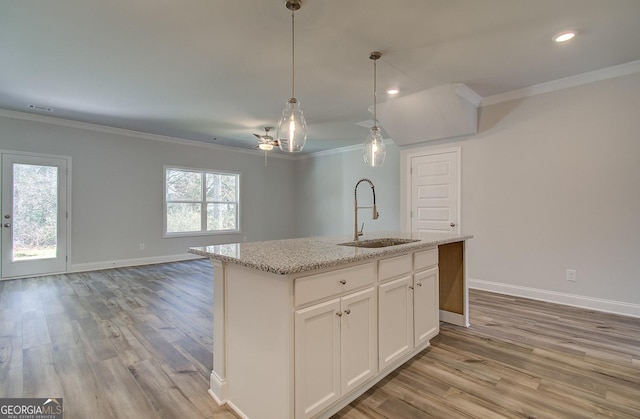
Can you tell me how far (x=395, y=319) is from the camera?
2.12 metres

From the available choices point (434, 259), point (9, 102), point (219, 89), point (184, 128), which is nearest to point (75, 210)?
point (9, 102)

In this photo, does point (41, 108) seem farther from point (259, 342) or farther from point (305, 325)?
point (305, 325)

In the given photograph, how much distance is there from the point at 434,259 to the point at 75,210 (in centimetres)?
587

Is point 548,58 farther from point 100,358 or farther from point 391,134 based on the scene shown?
point 100,358

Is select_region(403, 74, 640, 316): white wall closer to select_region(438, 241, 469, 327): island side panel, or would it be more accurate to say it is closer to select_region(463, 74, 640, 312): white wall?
select_region(463, 74, 640, 312): white wall

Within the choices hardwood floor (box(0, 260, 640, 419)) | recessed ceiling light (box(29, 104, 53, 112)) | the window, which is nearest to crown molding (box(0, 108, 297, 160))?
recessed ceiling light (box(29, 104, 53, 112))

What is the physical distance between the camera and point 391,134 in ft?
16.3

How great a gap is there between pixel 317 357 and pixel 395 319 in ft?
2.51

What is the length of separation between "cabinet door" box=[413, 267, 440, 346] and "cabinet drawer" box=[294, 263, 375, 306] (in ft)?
2.15

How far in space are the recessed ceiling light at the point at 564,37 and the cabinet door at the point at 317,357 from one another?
2.97 meters

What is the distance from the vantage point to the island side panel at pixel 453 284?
9.88ft

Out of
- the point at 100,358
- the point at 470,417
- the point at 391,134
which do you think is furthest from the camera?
the point at 391,134

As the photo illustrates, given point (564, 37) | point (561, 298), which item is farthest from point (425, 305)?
point (564, 37)

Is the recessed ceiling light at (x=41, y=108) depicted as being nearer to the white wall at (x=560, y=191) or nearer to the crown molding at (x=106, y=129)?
the crown molding at (x=106, y=129)
